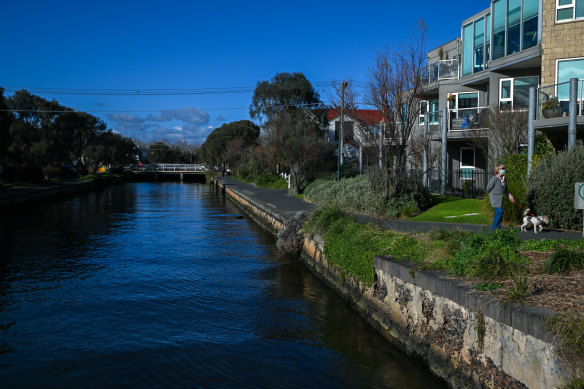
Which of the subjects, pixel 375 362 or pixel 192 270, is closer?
pixel 375 362

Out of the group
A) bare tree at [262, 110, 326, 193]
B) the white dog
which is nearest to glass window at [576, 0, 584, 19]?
the white dog

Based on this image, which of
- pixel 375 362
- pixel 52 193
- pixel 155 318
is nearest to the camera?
pixel 375 362

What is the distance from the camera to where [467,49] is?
28000 mm

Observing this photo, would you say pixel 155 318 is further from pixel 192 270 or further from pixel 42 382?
pixel 192 270

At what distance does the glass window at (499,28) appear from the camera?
23172 millimetres

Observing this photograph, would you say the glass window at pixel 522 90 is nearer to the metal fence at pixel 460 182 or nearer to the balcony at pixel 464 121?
the balcony at pixel 464 121

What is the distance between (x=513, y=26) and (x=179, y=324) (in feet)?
65.0

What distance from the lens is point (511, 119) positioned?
2155 cm

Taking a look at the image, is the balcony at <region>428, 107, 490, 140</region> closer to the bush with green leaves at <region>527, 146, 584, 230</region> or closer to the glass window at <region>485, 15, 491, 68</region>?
the glass window at <region>485, 15, 491, 68</region>

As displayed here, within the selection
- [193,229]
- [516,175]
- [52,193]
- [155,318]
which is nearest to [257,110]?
[52,193]

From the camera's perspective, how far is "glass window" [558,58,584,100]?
1881cm

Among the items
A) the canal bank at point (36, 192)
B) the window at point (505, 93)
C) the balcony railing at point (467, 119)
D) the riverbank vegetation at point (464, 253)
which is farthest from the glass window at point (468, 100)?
the canal bank at point (36, 192)

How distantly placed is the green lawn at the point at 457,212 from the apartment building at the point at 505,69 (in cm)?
340

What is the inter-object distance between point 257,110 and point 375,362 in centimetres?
6628
